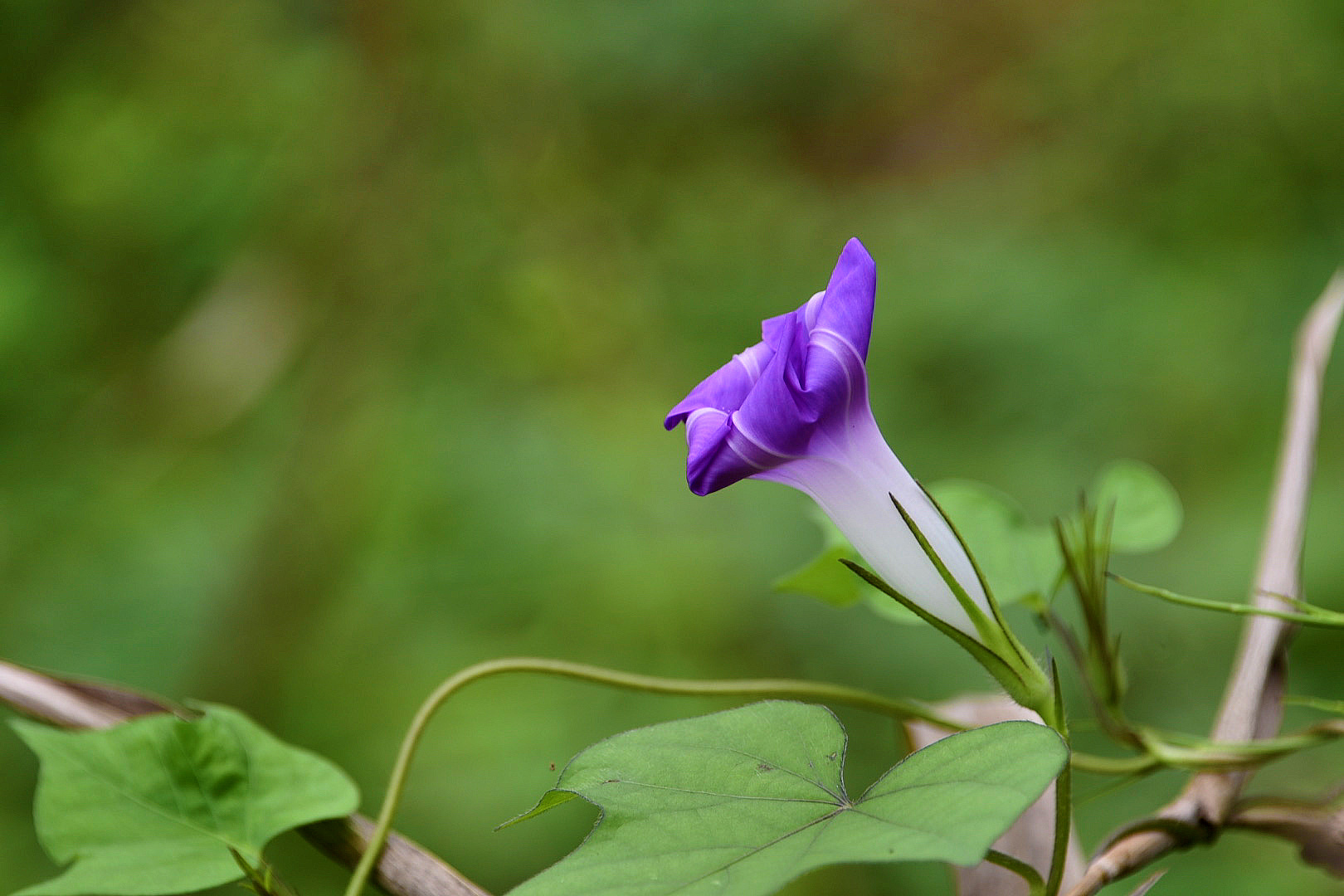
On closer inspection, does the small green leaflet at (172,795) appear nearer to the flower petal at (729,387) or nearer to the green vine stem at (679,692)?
the green vine stem at (679,692)

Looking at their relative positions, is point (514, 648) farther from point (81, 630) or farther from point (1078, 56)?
point (1078, 56)

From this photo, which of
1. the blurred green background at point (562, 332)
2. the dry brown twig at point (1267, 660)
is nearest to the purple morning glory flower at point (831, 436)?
the dry brown twig at point (1267, 660)

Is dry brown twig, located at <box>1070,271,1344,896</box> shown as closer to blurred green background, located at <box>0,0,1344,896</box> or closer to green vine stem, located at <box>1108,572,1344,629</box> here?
green vine stem, located at <box>1108,572,1344,629</box>

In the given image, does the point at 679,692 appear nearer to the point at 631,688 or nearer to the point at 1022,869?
the point at 631,688

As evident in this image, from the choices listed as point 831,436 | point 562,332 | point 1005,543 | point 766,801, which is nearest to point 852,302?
point 831,436

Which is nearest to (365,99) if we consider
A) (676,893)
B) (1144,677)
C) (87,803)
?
(1144,677)

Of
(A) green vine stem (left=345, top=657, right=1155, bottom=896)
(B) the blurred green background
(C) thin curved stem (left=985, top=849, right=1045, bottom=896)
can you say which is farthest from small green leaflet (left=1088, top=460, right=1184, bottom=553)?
(B) the blurred green background
